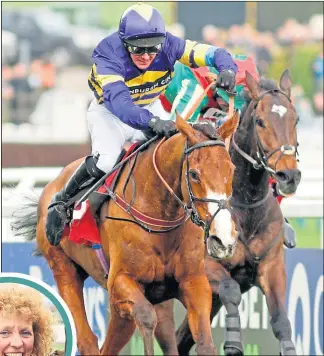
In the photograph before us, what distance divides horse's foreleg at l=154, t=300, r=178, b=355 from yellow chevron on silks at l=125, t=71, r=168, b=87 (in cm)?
129

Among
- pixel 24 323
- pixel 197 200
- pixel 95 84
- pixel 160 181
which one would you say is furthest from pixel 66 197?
pixel 24 323

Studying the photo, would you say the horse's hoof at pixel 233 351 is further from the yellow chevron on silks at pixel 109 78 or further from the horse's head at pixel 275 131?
the yellow chevron on silks at pixel 109 78

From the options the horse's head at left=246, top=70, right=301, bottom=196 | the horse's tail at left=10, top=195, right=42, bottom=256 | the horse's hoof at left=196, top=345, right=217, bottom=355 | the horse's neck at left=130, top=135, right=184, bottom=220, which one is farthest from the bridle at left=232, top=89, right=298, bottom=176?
the horse's tail at left=10, top=195, right=42, bottom=256

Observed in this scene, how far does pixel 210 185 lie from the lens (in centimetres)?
606

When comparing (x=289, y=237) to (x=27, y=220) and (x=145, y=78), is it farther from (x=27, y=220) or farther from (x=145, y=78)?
(x=27, y=220)

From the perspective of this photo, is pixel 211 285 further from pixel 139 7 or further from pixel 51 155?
pixel 51 155

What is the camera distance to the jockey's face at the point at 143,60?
6824mm

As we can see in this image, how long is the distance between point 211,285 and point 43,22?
2917 cm

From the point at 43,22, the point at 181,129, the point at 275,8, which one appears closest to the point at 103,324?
the point at 181,129

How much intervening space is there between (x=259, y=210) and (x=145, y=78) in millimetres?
1127

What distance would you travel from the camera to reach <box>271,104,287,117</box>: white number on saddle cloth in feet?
24.2

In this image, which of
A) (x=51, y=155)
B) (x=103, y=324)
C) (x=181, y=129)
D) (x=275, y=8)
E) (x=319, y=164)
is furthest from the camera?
(x=275, y=8)

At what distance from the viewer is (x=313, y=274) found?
941cm

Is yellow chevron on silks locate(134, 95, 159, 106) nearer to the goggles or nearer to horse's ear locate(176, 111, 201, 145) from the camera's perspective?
the goggles
